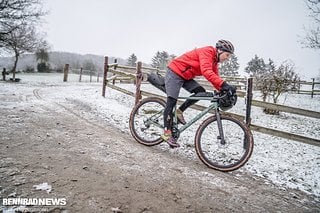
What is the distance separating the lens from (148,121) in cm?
437

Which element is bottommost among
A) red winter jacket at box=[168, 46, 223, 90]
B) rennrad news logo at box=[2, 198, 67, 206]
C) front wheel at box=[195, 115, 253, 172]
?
rennrad news logo at box=[2, 198, 67, 206]

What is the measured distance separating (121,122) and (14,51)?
811 inches

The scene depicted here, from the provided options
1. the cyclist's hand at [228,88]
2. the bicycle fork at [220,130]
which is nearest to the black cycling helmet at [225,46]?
the cyclist's hand at [228,88]

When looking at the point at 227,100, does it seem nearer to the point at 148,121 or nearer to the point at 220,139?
the point at 220,139

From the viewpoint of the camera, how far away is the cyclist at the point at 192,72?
133 inches

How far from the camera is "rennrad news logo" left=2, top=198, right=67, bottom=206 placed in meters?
Result: 1.91

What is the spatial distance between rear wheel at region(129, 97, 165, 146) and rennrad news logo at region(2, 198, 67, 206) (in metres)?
2.25

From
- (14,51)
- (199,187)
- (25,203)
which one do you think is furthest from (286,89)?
(14,51)

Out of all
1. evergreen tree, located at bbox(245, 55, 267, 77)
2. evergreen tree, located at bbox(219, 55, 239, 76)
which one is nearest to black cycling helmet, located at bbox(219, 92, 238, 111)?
evergreen tree, located at bbox(219, 55, 239, 76)

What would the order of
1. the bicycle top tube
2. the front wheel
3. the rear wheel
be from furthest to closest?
the rear wheel
the bicycle top tube
the front wheel

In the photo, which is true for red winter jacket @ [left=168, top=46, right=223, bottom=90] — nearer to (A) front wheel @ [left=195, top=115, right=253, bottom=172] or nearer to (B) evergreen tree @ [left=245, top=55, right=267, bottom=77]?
(A) front wheel @ [left=195, top=115, right=253, bottom=172]

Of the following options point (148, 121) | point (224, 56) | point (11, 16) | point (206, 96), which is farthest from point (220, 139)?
point (11, 16)

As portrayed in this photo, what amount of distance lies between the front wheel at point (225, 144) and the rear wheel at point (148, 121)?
3.24 ft

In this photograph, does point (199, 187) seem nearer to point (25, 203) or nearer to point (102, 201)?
point (102, 201)
